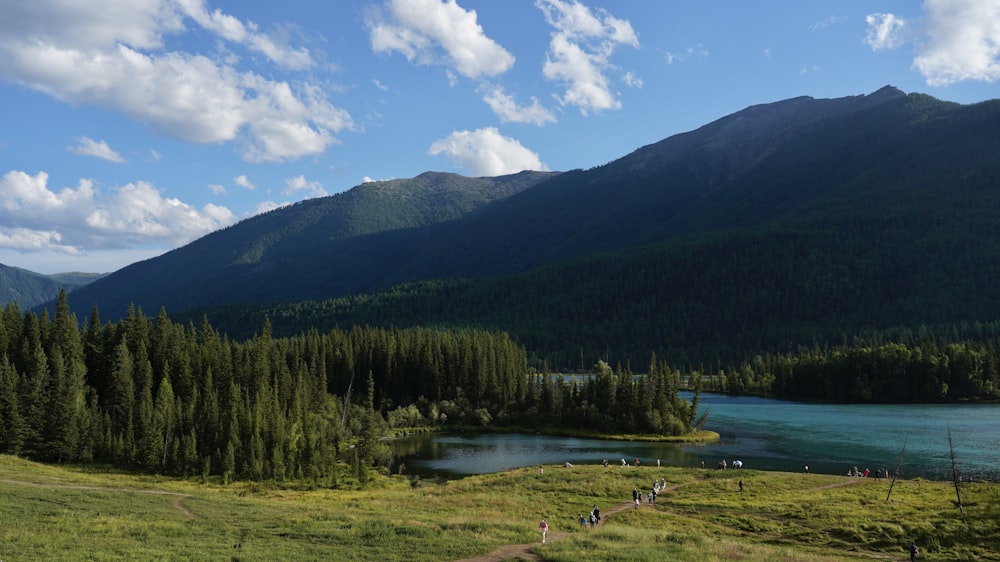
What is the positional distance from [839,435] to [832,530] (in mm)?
82727

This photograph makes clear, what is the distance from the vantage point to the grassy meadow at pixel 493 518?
40.7 metres

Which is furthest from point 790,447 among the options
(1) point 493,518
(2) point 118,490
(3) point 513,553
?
(2) point 118,490

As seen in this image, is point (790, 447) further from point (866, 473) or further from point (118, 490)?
point (118, 490)

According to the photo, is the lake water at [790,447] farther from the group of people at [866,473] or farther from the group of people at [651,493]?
the group of people at [651,493]

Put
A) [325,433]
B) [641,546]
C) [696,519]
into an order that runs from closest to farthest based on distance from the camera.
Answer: [641,546], [696,519], [325,433]

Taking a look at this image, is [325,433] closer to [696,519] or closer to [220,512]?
[220,512]

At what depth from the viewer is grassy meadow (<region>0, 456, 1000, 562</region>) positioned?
133ft

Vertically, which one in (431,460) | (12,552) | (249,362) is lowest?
(431,460)

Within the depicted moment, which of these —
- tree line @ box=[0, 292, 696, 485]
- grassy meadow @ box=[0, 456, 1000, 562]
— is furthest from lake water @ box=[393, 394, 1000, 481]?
grassy meadow @ box=[0, 456, 1000, 562]

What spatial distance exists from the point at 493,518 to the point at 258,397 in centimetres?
5854

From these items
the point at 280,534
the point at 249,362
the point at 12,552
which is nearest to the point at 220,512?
the point at 280,534

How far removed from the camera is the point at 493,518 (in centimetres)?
5744

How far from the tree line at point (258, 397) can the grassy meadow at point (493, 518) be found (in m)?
8.00

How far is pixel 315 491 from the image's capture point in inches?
3300
